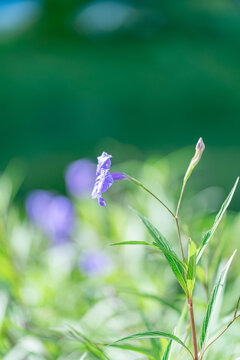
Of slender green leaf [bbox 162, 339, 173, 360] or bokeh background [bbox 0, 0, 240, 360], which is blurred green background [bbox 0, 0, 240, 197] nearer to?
bokeh background [bbox 0, 0, 240, 360]

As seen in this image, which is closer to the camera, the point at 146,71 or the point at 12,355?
the point at 12,355

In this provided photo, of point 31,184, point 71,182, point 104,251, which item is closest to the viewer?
point 104,251

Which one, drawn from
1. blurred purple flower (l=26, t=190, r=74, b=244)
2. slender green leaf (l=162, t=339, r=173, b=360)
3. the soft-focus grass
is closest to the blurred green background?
blurred purple flower (l=26, t=190, r=74, b=244)

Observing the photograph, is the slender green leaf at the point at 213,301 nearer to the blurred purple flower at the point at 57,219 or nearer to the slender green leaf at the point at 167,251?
the slender green leaf at the point at 167,251

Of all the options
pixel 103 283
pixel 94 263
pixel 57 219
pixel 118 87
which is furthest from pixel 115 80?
pixel 103 283

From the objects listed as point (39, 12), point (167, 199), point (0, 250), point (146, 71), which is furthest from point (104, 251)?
point (39, 12)

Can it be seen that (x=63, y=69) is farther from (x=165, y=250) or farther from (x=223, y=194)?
(x=165, y=250)
